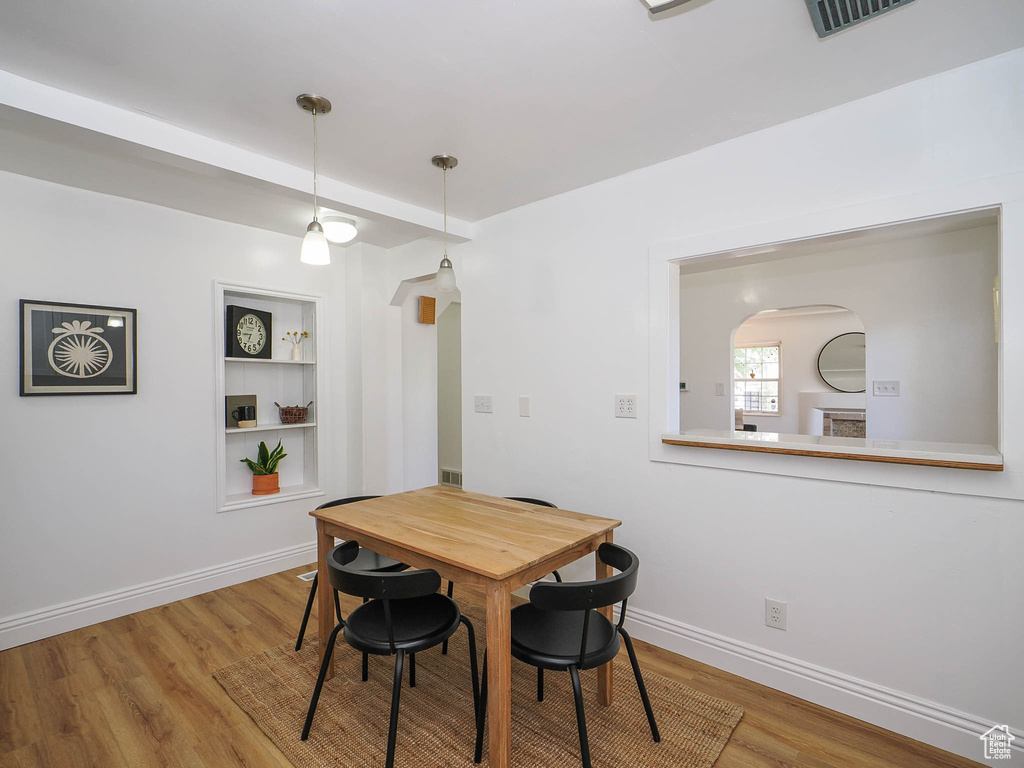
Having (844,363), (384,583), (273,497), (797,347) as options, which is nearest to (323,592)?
(384,583)

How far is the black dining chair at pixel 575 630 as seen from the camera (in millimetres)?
1515

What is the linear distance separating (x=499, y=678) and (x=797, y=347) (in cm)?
681

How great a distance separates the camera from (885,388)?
10.6 feet

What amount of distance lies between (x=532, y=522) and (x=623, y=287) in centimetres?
131

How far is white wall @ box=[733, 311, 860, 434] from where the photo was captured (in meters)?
6.55

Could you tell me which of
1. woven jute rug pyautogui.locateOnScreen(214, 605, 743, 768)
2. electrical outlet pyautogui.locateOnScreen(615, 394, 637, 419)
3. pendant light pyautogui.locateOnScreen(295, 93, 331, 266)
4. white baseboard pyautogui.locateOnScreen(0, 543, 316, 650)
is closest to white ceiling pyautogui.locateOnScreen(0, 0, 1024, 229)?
pendant light pyautogui.locateOnScreen(295, 93, 331, 266)

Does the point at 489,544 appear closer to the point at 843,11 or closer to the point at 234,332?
the point at 843,11

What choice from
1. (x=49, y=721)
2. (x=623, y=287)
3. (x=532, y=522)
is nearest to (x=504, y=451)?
(x=532, y=522)

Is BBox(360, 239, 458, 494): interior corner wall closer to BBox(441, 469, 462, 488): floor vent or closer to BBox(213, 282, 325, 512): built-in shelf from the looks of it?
BBox(213, 282, 325, 512): built-in shelf

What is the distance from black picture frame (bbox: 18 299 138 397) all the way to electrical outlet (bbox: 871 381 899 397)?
472 cm

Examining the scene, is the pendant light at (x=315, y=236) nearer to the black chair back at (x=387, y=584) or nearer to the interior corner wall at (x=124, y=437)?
the black chair back at (x=387, y=584)

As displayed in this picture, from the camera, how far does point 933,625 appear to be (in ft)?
5.95

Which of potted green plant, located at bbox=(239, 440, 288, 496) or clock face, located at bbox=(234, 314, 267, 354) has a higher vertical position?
clock face, located at bbox=(234, 314, 267, 354)

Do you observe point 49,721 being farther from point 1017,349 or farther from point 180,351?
point 1017,349
